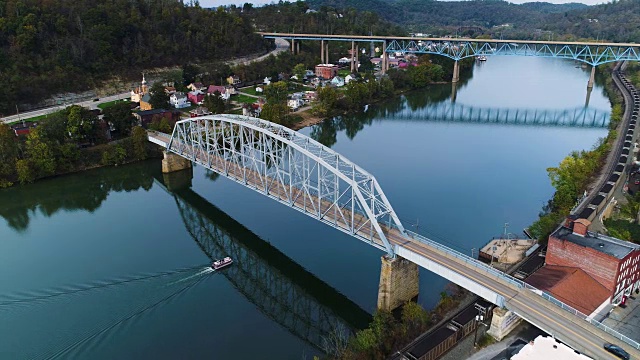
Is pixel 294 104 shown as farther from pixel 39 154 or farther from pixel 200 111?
pixel 39 154

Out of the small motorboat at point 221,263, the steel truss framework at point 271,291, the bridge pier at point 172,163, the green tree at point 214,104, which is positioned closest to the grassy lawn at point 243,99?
the green tree at point 214,104

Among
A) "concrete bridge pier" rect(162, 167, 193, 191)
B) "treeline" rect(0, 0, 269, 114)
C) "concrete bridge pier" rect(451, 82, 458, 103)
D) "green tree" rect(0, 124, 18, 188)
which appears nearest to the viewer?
"green tree" rect(0, 124, 18, 188)

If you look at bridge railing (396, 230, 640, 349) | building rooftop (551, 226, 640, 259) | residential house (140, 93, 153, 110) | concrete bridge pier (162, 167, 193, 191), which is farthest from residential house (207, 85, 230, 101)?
building rooftop (551, 226, 640, 259)

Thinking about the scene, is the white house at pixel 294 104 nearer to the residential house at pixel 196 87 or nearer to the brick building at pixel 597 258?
the residential house at pixel 196 87

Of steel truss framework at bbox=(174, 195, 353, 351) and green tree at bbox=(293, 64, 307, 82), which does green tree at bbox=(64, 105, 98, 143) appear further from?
green tree at bbox=(293, 64, 307, 82)

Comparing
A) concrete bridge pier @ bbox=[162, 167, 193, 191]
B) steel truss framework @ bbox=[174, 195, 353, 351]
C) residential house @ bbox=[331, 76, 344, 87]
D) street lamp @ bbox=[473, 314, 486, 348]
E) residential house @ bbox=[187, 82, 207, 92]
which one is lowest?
steel truss framework @ bbox=[174, 195, 353, 351]

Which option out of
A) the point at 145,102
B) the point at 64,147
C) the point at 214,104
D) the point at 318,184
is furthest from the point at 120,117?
the point at 318,184

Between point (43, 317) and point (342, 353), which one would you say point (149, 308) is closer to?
point (43, 317)
